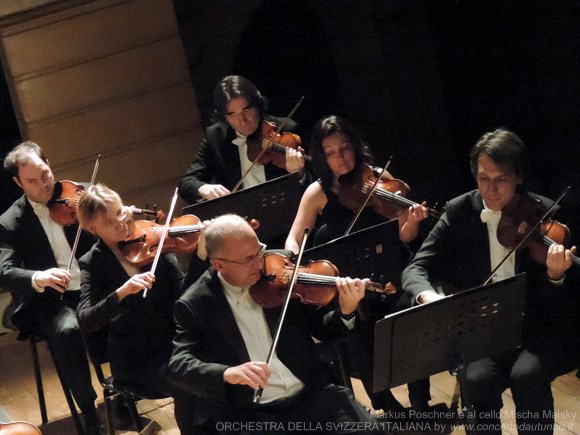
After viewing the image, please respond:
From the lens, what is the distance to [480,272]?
3.42m

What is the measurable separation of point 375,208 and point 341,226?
160 mm

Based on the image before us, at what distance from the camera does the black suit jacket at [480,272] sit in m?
3.26

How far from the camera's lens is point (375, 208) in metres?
3.86

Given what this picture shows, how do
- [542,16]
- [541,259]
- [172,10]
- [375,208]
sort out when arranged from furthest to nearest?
[172,10] < [542,16] < [375,208] < [541,259]

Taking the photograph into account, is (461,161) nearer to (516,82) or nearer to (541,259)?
(516,82)

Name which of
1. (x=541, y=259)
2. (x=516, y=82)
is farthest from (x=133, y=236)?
(x=516, y=82)

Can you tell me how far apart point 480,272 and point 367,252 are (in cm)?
43

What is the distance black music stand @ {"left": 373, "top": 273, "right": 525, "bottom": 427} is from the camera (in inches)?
111

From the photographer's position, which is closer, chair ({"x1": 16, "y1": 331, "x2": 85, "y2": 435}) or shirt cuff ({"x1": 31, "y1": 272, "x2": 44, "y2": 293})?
shirt cuff ({"x1": 31, "y1": 272, "x2": 44, "y2": 293})

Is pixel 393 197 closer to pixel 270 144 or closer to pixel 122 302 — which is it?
pixel 270 144

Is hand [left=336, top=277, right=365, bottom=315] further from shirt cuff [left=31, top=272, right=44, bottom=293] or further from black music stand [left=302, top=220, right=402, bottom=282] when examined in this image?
shirt cuff [left=31, top=272, right=44, bottom=293]

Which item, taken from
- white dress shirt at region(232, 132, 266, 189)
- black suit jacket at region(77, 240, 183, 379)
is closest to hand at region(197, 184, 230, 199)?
white dress shirt at region(232, 132, 266, 189)

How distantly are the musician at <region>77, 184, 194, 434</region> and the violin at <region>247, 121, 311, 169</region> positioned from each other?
3.12ft

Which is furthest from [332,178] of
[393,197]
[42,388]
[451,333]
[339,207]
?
[42,388]
